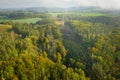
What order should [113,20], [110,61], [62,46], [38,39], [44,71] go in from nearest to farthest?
[44,71]
[110,61]
[62,46]
[38,39]
[113,20]

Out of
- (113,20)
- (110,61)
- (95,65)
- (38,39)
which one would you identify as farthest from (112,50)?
(113,20)

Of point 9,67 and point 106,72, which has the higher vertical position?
point 9,67

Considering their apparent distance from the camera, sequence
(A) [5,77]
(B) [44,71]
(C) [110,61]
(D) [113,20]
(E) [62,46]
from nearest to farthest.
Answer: (A) [5,77], (B) [44,71], (C) [110,61], (E) [62,46], (D) [113,20]

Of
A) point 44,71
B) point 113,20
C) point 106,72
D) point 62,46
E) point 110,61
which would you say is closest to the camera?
point 44,71

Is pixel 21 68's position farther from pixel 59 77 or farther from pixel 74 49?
pixel 74 49

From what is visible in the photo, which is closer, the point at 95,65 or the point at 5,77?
the point at 5,77

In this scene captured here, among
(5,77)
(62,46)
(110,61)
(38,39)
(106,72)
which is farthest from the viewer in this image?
(38,39)

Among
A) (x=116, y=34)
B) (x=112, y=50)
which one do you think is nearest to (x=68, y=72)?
(x=112, y=50)

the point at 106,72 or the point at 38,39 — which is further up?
the point at 38,39

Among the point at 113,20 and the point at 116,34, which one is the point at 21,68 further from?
the point at 113,20
